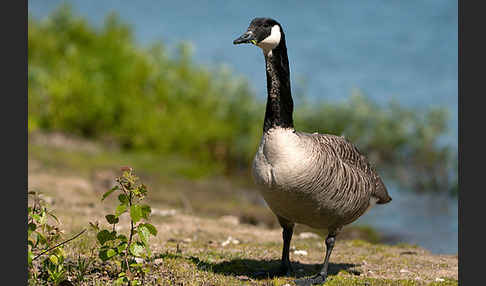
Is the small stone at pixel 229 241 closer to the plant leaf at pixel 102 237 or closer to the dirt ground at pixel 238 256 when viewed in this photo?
the dirt ground at pixel 238 256

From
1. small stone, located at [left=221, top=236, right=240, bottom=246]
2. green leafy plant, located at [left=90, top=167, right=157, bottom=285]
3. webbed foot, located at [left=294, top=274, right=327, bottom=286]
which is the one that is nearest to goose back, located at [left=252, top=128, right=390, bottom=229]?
webbed foot, located at [left=294, top=274, right=327, bottom=286]

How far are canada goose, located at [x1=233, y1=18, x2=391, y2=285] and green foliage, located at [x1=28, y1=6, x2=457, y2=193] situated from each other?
1028 cm

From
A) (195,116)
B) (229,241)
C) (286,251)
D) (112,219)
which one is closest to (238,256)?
(229,241)

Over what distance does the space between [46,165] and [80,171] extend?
2.50ft

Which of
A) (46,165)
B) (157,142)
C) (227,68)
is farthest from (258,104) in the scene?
(46,165)

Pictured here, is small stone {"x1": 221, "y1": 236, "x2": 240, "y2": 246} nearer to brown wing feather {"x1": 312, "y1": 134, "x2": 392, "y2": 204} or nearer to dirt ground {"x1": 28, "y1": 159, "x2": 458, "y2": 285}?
dirt ground {"x1": 28, "y1": 159, "x2": 458, "y2": 285}

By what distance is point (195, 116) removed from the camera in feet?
58.4

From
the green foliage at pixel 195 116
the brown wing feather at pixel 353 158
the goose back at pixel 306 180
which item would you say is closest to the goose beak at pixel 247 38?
the goose back at pixel 306 180

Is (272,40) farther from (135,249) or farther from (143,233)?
(135,249)

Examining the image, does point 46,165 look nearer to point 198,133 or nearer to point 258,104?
point 198,133

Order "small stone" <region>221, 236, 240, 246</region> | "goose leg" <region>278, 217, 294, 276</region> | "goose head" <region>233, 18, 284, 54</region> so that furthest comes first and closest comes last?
"small stone" <region>221, 236, 240, 246</region> → "goose leg" <region>278, 217, 294, 276</region> → "goose head" <region>233, 18, 284, 54</region>

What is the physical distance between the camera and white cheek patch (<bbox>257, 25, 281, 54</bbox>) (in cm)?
573

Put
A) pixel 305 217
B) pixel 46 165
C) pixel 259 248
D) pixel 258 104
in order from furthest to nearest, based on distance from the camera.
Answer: pixel 258 104
pixel 46 165
pixel 259 248
pixel 305 217

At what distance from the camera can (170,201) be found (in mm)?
12375
